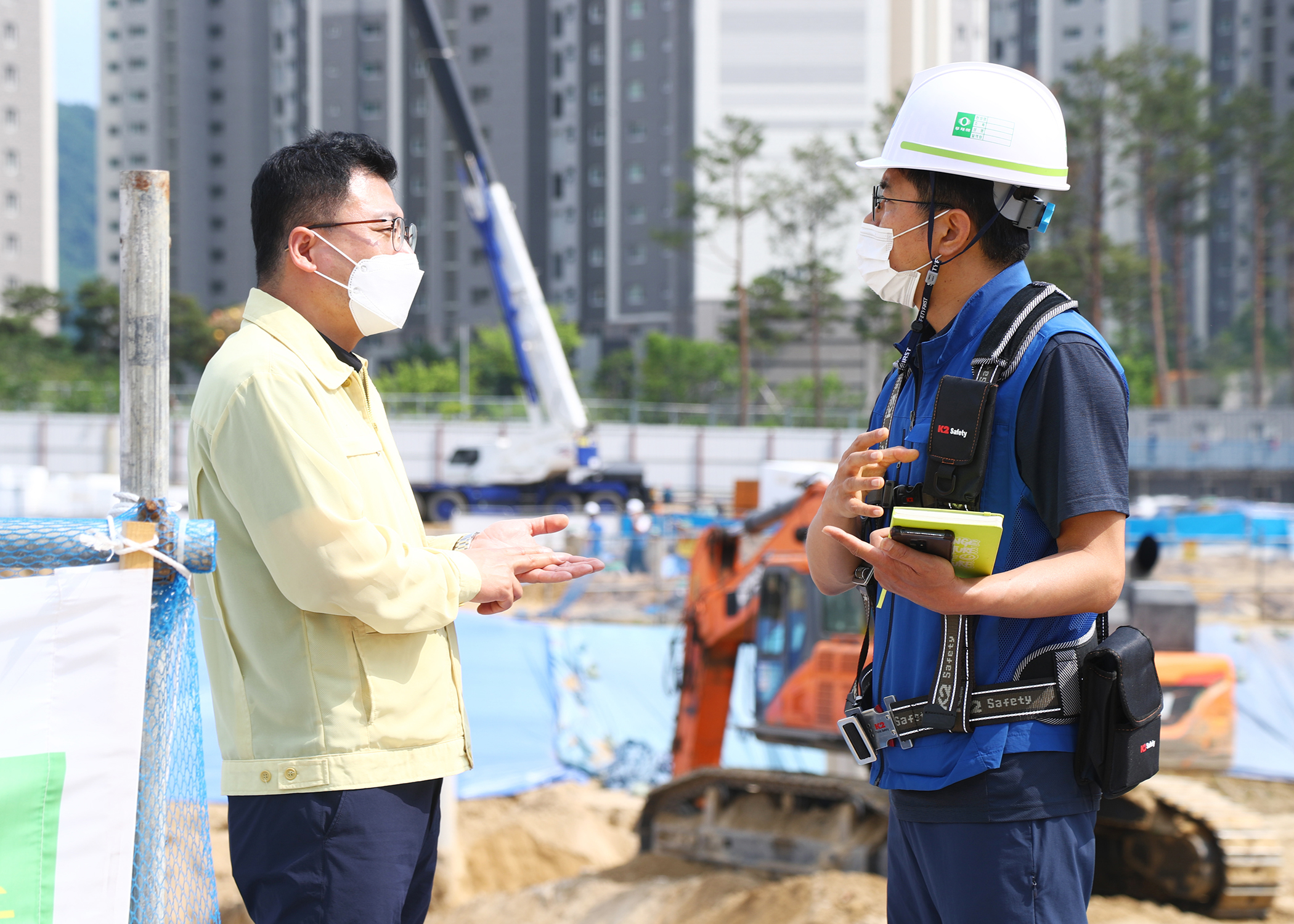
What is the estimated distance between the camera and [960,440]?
1.98m

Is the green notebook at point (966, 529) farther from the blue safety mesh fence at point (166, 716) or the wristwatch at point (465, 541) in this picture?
the blue safety mesh fence at point (166, 716)

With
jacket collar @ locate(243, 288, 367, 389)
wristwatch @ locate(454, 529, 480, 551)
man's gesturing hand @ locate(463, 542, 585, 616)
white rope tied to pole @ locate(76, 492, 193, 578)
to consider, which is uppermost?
jacket collar @ locate(243, 288, 367, 389)

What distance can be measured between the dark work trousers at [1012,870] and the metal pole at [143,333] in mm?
1720

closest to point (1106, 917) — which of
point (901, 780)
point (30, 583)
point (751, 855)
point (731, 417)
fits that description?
point (751, 855)

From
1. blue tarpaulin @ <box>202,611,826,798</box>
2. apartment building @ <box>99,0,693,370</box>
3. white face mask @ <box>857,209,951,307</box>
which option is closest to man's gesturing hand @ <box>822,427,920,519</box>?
white face mask @ <box>857,209,951,307</box>

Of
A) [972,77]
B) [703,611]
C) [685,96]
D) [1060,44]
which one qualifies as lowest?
[703,611]

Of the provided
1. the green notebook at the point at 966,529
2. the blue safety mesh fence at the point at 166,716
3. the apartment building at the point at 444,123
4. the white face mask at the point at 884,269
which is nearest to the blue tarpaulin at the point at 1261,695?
the white face mask at the point at 884,269

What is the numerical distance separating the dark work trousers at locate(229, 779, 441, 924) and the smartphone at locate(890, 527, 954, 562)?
107 cm

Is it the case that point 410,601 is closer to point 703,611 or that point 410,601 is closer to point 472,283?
point 703,611

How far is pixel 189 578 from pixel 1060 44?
83.0 m

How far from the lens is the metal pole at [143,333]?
8.02ft

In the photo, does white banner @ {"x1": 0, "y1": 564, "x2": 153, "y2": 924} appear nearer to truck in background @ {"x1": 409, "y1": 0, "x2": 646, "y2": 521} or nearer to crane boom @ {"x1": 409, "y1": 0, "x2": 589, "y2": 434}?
truck in background @ {"x1": 409, "y1": 0, "x2": 646, "y2": 521}

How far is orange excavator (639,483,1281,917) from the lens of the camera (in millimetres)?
6336

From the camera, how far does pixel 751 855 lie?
6.94m
